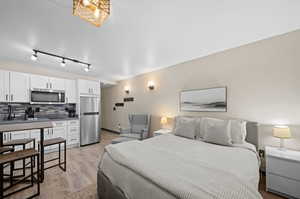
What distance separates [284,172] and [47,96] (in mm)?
5500

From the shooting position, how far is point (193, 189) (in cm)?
94

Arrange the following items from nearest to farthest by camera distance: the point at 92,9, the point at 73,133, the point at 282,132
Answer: the point at 92,9
the point at 282,132
the point at 73,133

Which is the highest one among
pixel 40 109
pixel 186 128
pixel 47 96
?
pixel 47 96

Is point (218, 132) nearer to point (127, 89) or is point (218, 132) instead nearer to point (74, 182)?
point (74, 182)

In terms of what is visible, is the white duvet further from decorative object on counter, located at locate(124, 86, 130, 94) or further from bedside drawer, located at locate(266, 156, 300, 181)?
decorative object on counter, located at locate(124, 86, 130, 94)

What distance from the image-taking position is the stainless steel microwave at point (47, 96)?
351 cm

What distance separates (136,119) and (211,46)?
3.02m

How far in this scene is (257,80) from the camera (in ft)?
7.73

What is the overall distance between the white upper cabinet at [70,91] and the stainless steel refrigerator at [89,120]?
0.31m

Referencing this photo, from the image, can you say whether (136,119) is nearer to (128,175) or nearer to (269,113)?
(128,175)

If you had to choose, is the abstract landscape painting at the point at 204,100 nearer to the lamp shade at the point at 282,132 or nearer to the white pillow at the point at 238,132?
the white pillow at the point at 238,132

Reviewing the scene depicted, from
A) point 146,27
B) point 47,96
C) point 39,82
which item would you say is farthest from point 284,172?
point 39,82

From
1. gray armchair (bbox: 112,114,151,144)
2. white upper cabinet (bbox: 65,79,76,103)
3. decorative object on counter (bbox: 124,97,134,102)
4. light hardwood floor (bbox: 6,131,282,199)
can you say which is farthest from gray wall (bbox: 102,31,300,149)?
white upper cabinet (bbox: 65,79,76,103)

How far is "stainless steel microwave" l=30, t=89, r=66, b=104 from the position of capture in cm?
351
